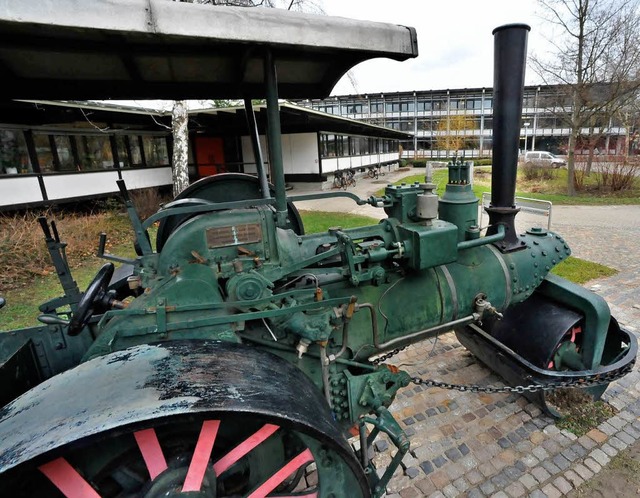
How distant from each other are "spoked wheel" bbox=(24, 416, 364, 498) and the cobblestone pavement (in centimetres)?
101

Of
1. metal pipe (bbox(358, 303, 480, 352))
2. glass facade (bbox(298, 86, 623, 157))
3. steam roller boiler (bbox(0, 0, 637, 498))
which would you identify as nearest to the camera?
steam roller boiler (bbox(0, 0, 637, 498))

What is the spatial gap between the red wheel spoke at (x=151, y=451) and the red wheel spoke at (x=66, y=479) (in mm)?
165

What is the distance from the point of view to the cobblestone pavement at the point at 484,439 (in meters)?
2.49

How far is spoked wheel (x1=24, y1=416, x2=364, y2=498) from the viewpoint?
4.15 feet

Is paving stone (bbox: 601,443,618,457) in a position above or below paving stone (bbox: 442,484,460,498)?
below

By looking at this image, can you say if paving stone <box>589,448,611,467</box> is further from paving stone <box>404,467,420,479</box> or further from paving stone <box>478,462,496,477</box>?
paving stone <box>404,467,420,479</box>

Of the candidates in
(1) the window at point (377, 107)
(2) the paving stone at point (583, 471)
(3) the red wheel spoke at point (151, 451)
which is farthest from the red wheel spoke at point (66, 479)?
(1) the window at point (377, 107)

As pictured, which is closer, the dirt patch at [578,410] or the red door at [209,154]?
the dirt patch at [578,410]

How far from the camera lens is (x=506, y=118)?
8.53 feet

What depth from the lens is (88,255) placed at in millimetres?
8328

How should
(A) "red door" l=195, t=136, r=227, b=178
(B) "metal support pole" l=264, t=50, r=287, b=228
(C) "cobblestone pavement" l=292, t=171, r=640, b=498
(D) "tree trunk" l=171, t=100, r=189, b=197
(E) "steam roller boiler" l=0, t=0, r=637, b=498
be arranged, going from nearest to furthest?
(E) "steam roller boiler" l=0, t=0, r=637, b=498 → (B) "metal support pole" l=264, t=50, r=287, b=228 → (C) "cobblestone pavement" l=292, t=171, r=640, b=498 → (D) "tree trunk" l=171, t=100, r=189, b=197 → (A) "red door" l=195, t=136, r=227, b=178

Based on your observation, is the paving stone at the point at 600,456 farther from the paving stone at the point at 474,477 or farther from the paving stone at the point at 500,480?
the paving stone at the point at 474,477

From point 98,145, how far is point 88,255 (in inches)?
272

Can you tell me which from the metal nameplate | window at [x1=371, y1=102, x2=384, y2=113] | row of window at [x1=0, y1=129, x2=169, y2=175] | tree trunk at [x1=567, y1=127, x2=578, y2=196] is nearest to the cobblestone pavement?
the metal nameplate
